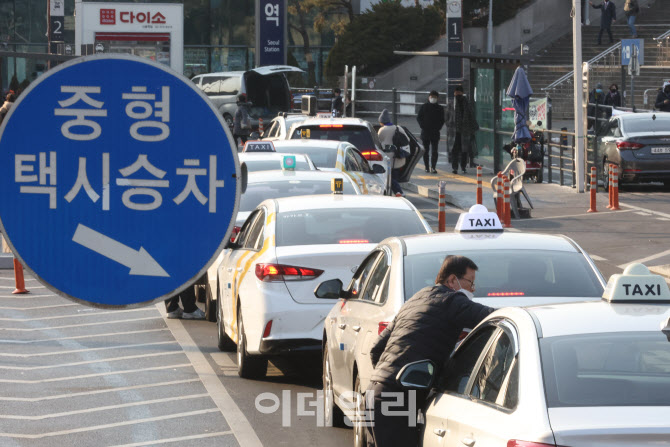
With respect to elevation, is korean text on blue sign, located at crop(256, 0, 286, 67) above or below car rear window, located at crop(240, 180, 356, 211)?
above

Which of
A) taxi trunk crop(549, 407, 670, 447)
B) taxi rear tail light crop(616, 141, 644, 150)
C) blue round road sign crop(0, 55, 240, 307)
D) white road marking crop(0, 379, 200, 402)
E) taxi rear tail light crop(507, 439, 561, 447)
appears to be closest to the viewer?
blue round road sign crop(0, 55, 240, 307)

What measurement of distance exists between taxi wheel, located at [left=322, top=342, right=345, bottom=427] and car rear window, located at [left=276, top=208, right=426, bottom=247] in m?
1.92

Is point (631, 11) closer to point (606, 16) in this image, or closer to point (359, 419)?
point (606, 16)

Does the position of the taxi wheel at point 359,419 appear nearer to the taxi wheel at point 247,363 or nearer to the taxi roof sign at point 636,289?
the taxi roof sign at point 636,289

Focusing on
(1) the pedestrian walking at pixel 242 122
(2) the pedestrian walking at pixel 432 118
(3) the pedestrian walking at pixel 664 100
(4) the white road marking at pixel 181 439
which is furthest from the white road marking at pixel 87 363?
(3) the pedestrian walking at pixel 664 100

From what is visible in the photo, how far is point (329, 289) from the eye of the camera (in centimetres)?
861

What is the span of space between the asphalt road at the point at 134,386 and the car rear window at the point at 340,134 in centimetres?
793

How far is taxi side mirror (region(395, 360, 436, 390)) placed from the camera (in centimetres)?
577

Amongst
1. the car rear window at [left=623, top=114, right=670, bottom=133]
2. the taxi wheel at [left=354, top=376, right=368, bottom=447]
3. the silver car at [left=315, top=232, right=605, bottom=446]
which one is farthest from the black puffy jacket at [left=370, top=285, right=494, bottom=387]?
→ the car rear window at [left=623, top=114, right=670, bottom=133]

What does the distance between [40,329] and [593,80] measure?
4100 centimetres

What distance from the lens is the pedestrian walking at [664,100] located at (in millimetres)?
36562

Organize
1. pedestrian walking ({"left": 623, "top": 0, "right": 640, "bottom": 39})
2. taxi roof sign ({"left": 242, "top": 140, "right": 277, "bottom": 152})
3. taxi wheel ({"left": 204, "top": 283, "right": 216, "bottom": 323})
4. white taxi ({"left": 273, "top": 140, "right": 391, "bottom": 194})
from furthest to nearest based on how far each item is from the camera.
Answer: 1. pedestrian walking ({"left": 623, "top": 0, "right": 640, "bottom": 39})
2. white taxi ({"left": 273, "top": 140, "right": 391, "bottom": 194})
3. taxi roof sign ({"left": 242, "top": 140, "right": 277, "bottom": 152})
4. taxi wheel ({"left": 204, "top": 283, "right": 216, "bottom": 323})

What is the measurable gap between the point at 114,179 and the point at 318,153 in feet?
57.6

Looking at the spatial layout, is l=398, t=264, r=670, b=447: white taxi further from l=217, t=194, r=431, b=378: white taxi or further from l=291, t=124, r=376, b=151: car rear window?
l=291, t=124, r=376, b=151: car rear window
